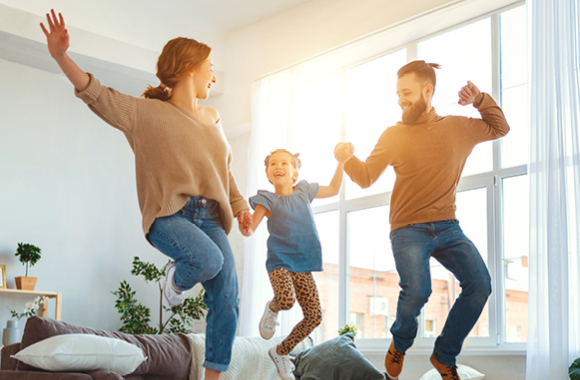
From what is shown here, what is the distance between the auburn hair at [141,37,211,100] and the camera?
268 centimetres

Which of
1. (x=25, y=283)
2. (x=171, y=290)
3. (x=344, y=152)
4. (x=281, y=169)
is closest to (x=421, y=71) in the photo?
(x=344, y=152)

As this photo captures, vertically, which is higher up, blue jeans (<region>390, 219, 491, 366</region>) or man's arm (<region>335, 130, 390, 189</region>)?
man's arm (<region>335, 130, 390, 189</region>)

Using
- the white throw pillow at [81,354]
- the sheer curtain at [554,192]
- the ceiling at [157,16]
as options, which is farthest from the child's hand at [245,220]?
the ceiling at [157,16]

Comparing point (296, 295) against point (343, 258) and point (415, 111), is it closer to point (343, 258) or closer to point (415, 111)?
point (415, 111)

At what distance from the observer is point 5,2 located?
509 centimetres

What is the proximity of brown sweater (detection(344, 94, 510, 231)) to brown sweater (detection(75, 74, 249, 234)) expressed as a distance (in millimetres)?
808

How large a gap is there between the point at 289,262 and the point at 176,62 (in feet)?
3.53

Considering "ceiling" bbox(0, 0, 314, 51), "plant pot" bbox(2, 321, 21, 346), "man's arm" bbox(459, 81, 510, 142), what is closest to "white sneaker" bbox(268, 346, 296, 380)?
"man's arm" bbox(459, 81, 510, 142)

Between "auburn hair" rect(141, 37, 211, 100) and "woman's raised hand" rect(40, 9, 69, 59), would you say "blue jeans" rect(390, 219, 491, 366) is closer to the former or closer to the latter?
"auburn hair" rect(141, 37, 211, 100)

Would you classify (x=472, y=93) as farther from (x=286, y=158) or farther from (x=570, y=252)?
(x=570, y=252)

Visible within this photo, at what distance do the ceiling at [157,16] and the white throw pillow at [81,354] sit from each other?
3200 mm

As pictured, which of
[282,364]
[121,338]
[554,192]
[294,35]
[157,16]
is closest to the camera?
[282,364]

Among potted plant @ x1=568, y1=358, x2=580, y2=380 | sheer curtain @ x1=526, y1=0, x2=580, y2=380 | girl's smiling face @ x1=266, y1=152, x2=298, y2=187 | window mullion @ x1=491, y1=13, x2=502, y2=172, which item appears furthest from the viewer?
window mullion @ x1=491, y1=13, x2=502, y2=172

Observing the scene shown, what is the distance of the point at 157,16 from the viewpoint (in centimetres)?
602
